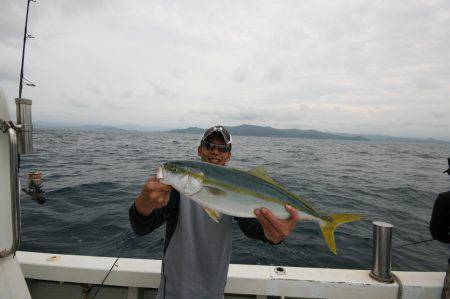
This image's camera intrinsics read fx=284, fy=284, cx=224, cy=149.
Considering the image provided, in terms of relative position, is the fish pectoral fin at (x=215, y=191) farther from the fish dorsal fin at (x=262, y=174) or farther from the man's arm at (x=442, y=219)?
the man's arm at (x=442, y=219)

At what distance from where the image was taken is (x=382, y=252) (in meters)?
4.23

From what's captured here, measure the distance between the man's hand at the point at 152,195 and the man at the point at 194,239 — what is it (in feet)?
0.27

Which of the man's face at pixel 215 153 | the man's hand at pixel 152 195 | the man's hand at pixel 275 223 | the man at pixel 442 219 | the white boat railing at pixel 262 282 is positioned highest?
the man's face at pixel 215 153

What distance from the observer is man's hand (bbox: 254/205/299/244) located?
2982mm

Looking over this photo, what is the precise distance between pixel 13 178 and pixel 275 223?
8.95ft

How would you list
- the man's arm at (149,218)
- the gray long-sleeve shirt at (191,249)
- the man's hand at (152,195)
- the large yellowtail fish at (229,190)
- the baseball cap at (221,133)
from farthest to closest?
1. the baseball cap at (221,133)
2. the gray long-sleeve shirt at (191,249)
3. the man's arm at (149,218)
4. the large yellowtail fish at (229,190)
5. the man's hand at (152,195)

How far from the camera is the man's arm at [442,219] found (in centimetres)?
420

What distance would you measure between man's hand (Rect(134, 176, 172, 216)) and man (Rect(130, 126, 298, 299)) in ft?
0.27

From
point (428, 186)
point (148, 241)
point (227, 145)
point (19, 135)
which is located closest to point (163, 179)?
point (227, 145)

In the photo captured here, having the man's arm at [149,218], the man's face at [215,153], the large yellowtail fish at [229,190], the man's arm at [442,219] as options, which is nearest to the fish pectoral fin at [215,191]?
the large yellowtail fish at [229,190]

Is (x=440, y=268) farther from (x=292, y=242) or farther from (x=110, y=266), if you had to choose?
(x=110, y=266)

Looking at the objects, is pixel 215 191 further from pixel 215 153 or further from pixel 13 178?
pixel 13 178

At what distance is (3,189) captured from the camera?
289 centimetres

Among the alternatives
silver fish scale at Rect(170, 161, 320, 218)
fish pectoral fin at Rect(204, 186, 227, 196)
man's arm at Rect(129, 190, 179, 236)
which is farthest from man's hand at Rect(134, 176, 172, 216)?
fish pectoral fin at Rect(204, 186, 227, 196)
